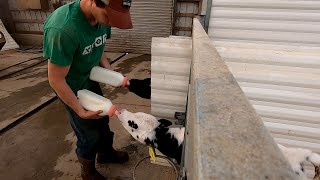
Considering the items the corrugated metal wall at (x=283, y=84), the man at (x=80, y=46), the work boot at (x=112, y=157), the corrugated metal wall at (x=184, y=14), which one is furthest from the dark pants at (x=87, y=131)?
the corrugated metal wall at (x=184, y=14)

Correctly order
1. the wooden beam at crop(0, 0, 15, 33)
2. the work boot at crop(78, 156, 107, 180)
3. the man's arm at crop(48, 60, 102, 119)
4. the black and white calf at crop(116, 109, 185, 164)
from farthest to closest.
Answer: the wooden beam at crop(0, 0, 15, 33)
the work boot at crop(78, 156, 107, 180)
the black and white calf at crop(116, 109, 185, 164)
the man's arm at crop(48, 60, 102, 119)

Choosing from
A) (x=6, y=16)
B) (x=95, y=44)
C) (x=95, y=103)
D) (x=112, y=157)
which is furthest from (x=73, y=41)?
(x=6, y=16)

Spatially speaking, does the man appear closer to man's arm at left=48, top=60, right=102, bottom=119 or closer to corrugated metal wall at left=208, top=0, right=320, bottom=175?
man's arm at left=48, top=60, right=102, bottom=119

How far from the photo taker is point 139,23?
6.73 metres

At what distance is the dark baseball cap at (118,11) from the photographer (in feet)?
4.33

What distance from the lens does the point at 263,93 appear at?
1.73 metres

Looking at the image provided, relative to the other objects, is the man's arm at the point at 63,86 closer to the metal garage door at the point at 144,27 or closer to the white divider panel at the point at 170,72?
the white divider panel at the point at 170,72

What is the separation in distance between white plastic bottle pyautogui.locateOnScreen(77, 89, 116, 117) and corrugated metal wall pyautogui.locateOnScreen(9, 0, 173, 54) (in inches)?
204

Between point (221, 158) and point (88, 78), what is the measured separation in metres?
1.70

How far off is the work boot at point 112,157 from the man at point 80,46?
1.46ft

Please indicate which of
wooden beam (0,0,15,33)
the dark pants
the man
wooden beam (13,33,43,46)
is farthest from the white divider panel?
wooden beam (0,0,15,33)

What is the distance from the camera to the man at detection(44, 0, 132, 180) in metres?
1.37

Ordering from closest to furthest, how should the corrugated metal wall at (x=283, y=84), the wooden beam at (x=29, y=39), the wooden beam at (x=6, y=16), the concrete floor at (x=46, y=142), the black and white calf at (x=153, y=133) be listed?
the corrugated metal wall at (x=283, y=84), the black and white calf at (x=153, y=133), the concrete floor at (x=46, y=142), the wooden beam at (x=6, y=16), the wooden beam at (x=29, y=39)

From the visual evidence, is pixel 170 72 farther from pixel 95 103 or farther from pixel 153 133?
pixel 95 103
